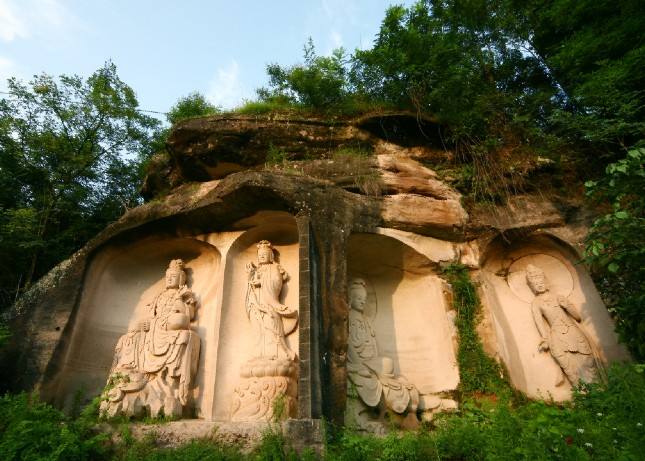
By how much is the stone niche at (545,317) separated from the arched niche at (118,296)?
4739 millimetres

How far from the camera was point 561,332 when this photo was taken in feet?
22.5

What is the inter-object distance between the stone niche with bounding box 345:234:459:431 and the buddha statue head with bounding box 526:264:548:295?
5.21 ft

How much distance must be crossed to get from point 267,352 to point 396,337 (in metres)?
2.40

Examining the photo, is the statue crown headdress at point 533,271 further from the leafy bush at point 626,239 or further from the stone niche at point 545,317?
the leafy bush at point 626,239

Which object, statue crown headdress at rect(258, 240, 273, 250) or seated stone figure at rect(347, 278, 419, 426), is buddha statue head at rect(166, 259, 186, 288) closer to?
statue crown headdress at rect(258, 240, 273, 250)

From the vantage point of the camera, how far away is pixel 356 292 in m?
7.45

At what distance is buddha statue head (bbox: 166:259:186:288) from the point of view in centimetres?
747

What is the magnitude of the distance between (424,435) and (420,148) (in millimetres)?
5772

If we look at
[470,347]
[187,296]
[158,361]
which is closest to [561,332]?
[470,347]

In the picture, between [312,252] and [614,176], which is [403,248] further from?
[614,176]

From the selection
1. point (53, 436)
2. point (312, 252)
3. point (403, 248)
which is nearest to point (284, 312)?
point (312, 252)

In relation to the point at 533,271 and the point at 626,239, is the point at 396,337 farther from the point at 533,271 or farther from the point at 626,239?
the point at 626,239

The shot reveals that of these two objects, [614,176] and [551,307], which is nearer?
[614,176]

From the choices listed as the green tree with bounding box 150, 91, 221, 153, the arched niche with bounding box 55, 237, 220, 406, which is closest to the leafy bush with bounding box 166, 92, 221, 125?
the green tree with bounding box 150, 91, 221, 153
